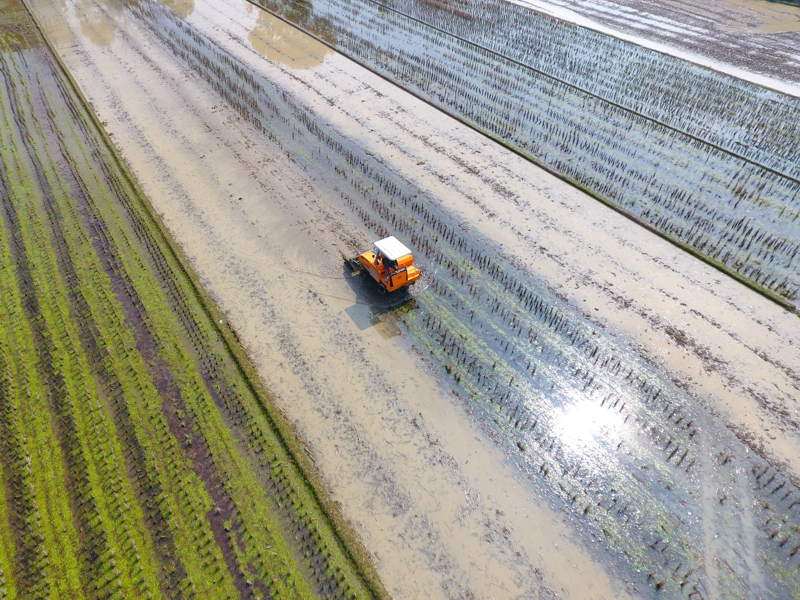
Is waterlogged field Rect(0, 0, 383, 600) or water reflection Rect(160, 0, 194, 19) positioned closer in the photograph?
waterlogged field Rect(0, 0, 383, 600)

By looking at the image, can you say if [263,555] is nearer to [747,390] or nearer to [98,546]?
[98,546]

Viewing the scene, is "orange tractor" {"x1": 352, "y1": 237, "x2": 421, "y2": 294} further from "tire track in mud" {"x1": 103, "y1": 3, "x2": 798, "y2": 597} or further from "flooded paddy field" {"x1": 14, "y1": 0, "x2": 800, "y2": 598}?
"tire track in mud" {"x1": 103, "y1": 3, "x2": 798, "y2": 597}

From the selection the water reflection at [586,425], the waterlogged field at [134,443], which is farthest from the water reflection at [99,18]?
the water reflection at [586,425]

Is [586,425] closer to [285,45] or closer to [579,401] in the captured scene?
[579,401]

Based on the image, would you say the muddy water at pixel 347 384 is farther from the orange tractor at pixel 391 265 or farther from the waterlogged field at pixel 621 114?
the waterlogged field at pixel 621 114

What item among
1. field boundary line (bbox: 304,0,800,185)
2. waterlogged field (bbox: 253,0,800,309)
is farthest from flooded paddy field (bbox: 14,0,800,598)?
field boundary line (bbox: 304,0,800,185)

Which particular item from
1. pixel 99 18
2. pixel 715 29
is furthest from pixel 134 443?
pixel 715 29
